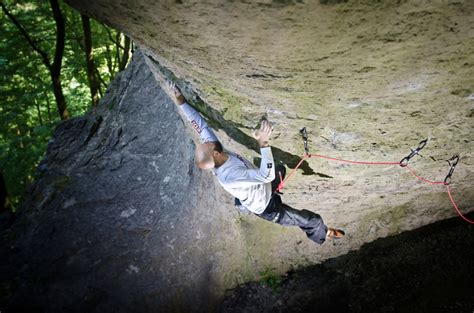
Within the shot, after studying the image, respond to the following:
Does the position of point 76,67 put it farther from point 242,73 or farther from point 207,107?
point 242,73

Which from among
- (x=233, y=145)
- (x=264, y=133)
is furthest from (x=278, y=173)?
(x=264, y=133)

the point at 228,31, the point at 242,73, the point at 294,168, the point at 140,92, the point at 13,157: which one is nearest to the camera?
the point at 228,31

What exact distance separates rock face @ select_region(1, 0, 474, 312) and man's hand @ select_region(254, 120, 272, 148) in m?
0.14

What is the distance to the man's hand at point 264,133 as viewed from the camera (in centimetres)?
361

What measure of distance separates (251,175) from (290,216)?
5.15 feet

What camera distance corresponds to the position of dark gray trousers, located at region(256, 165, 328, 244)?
4648 mm

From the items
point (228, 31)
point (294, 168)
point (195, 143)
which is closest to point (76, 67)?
point (195, 143)

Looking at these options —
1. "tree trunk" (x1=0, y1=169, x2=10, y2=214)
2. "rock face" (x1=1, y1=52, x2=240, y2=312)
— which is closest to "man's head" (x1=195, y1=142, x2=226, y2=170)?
"rock face" (x1=1, y1=52, x2=240, y2=312)

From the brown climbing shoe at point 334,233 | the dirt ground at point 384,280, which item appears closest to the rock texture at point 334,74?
the brown climbing shoe at point 334,233

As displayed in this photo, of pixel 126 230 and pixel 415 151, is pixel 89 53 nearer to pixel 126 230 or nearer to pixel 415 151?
pixel 126 230

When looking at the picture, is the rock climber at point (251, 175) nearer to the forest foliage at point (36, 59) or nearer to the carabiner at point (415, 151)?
the carabiner at point (415, 151)

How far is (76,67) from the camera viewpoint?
33.2 ft

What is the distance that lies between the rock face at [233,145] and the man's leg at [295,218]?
0.27 meters

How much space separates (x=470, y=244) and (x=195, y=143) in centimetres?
565
